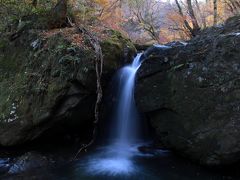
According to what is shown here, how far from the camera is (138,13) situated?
18.5 m

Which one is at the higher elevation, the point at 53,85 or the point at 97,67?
the point at 97,67

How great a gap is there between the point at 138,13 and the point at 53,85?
42.5 ft

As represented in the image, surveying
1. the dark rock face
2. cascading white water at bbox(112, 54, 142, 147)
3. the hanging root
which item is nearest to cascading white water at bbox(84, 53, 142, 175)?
cascading white water at bbox(112, 54, 142, 147)

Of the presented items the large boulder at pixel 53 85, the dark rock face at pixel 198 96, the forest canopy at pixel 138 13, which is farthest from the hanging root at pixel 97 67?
the forest canopy at pixel 138 13

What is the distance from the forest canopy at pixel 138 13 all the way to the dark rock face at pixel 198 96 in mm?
3433

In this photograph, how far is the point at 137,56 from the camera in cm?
831

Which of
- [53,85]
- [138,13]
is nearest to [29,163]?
[53,85]

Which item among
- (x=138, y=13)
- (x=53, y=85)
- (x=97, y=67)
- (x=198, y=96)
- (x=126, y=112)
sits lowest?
(x=126, y=112)

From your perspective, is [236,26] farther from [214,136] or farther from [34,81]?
[34,81]

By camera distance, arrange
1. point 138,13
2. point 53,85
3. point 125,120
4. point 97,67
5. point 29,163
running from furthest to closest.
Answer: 1. point 138,13
2. point 125,120
3. point 53,85
4. point 97,67
5. point 29,163

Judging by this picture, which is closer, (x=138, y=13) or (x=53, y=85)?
(x=53, y=85)

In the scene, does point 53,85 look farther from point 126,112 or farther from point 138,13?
point 138,13

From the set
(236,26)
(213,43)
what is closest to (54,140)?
(213,43)

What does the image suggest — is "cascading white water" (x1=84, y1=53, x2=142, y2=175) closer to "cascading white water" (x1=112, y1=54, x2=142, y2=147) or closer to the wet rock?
"cascading white water" (x1=112, y1=54, x2=142, y2=147)
